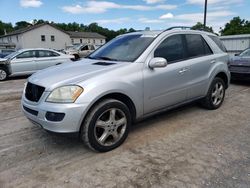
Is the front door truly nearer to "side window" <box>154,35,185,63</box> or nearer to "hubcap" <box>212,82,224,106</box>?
"side window" <box>154,35,185,63</box>

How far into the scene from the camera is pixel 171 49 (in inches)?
172

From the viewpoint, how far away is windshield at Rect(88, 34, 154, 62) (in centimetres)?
404

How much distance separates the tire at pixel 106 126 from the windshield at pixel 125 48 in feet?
2.86

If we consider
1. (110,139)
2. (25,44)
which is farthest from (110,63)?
(25,44)

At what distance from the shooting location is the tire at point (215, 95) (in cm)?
522

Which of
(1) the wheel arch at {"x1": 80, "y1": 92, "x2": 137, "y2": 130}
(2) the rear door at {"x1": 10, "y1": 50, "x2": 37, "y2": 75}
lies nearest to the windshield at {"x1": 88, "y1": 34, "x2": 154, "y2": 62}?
(1) the wheel arch at {"x1": 80, "y1": 92, "x2": 137, "y2": 130}

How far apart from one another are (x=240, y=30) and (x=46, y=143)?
55.7m

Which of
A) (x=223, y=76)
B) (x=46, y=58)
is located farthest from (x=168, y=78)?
(x=46, y=58)

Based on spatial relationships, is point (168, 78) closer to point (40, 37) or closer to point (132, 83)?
point (132, 83)

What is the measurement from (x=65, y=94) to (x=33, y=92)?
66 centimetres

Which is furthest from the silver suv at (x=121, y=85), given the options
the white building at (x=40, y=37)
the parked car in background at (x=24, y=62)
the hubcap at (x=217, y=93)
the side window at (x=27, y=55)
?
the white building at (x=40, y=37)

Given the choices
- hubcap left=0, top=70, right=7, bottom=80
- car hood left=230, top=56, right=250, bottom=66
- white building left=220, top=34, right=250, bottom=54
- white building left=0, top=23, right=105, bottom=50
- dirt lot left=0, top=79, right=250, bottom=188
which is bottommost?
dirt lot left=0, top=79, right=250, bottom=188

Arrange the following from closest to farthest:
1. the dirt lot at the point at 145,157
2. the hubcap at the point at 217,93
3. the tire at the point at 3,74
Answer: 1. the dirt lot at the point at 145,157
2. the hubcap at the point at 217,93
3. the tire at the point at 3,74

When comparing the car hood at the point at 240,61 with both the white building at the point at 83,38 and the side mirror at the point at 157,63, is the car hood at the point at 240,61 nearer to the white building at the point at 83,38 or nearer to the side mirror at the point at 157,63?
the side mirror at the point at 157,63
